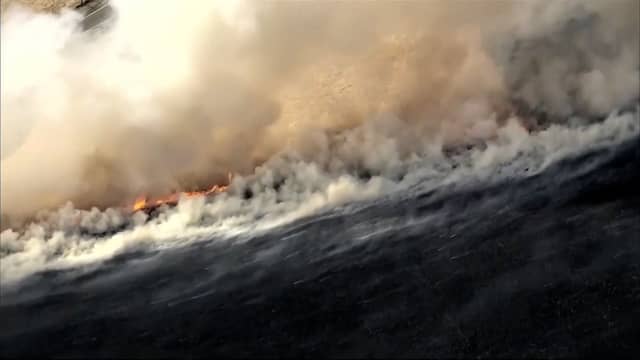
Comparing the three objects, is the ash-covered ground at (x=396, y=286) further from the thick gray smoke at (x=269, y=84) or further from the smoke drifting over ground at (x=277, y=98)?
the thick gray smoke at (x=269, y=84)

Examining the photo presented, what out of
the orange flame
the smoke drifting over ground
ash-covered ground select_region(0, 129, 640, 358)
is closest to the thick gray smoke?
the smoke drifting over ground

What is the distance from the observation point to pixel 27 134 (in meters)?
22.0

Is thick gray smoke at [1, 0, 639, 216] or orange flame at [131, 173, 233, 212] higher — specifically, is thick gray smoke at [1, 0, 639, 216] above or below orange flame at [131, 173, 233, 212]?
above

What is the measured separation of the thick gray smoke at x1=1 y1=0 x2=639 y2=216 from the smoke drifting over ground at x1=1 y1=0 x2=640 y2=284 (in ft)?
0.13

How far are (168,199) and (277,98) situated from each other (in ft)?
12.8

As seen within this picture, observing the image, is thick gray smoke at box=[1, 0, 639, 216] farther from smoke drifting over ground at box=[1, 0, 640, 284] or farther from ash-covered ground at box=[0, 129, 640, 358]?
ash-covered ground at box=[0, 129, 640, 358]

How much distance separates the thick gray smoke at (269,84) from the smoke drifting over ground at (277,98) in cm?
4

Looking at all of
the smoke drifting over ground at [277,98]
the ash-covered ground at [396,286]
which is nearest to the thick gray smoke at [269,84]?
the smoke drifting over ground at [277,98]

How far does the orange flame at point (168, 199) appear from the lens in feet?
70.4

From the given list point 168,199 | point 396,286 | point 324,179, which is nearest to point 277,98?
point 324,179

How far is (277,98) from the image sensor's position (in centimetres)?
2314

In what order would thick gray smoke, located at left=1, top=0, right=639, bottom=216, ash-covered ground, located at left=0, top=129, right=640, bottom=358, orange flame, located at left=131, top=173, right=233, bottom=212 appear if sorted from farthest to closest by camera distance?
1. thick gray smoke, located at left=1, top=0, right=639, bottom=216
2. orange flame, located at left=131, top=173, right=233, bottom=212
3. ash-covered ground, located at left=0, top=129, right=640, bottom=358

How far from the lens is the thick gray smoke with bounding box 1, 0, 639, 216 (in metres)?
21.9

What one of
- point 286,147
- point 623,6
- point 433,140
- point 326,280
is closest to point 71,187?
point 286,147
